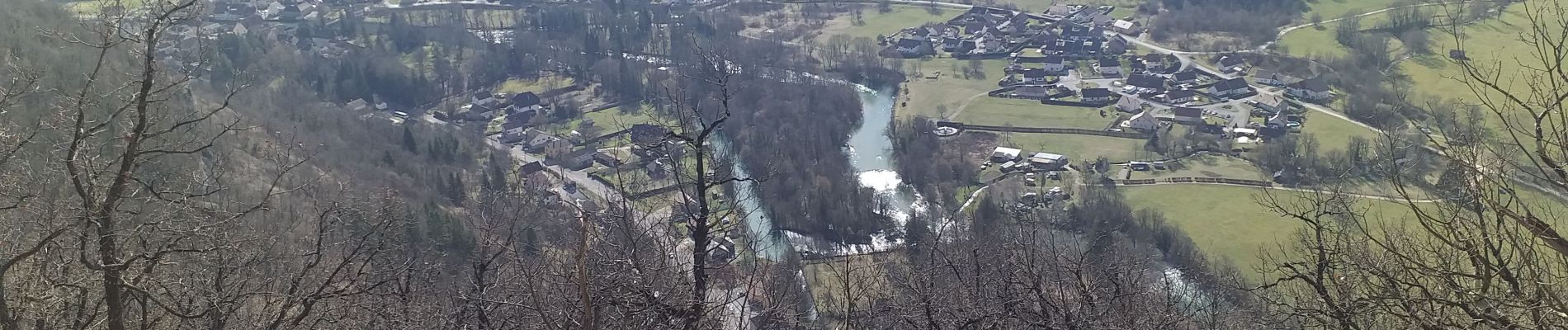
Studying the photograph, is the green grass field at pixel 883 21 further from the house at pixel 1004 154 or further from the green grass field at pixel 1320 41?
the house at pixel 1004 154

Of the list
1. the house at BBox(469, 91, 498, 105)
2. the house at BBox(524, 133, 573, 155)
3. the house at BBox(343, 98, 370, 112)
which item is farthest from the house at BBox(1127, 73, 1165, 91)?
the house at BBox(343, 98, 370, 112)

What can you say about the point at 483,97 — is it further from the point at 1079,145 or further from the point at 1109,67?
the point at 1109,67

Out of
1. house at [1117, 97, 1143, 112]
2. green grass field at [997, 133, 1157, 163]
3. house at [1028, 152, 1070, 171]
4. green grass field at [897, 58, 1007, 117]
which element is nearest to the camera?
house at [1028, 152, 1070, 171]

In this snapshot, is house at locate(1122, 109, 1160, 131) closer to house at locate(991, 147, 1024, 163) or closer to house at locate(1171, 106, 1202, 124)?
house at locate(1171, 106, 1202, 124)

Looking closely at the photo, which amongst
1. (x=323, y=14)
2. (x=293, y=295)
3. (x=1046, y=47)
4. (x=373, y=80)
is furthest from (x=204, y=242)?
(x=323, y=14)

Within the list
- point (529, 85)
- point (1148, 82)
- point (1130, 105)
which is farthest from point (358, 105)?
point (1148, 82)

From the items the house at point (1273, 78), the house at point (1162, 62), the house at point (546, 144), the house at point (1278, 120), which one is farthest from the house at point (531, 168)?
the house at point (1273, 78)
